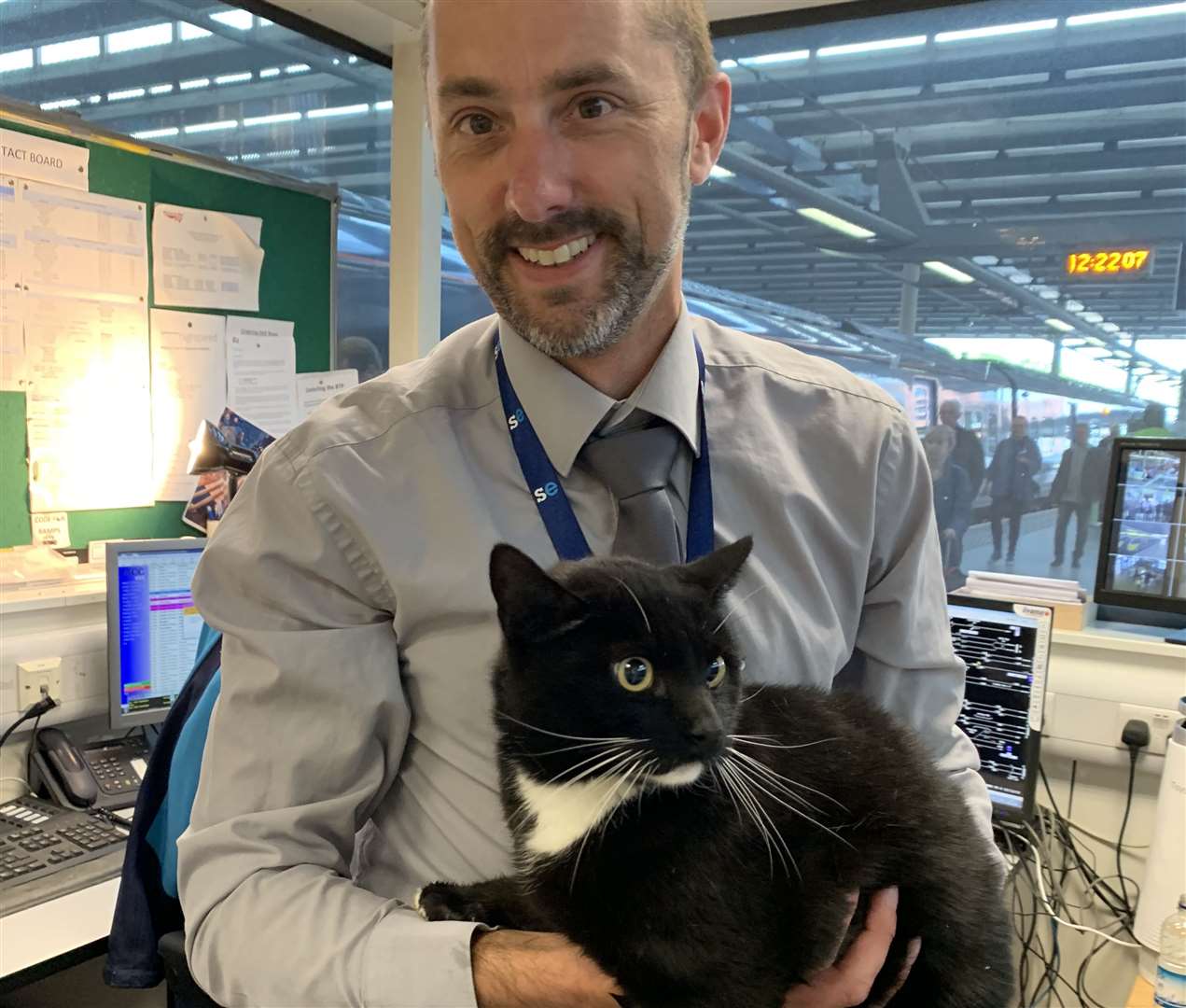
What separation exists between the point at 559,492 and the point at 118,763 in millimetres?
1825

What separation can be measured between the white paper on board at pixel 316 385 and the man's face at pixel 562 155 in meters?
1.96

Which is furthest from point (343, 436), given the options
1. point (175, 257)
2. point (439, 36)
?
point (175, 257)

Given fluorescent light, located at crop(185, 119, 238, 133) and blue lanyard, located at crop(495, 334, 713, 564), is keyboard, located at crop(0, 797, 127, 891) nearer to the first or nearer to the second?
blue lanyard, located at crop(495, 334, 713, 564)

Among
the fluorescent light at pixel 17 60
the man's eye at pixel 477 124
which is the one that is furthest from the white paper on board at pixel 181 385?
the man's eye at pixel 477 124

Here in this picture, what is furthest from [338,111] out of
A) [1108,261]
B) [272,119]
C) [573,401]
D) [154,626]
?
[573,401]

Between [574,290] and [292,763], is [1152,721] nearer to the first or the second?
[574,290]

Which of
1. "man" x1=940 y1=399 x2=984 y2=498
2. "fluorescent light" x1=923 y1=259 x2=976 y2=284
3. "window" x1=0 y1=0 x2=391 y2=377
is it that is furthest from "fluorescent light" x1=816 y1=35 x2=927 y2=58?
"window" x1=0 y1=0 x2=391 y2=377

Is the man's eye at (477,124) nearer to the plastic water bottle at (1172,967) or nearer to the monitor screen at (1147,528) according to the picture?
the plastic water bottle at (1172,967)

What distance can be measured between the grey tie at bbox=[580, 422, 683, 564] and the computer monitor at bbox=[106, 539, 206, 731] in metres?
1.63

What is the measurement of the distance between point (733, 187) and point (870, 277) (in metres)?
0.55

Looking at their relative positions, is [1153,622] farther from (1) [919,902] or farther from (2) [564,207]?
(2) [564,207]

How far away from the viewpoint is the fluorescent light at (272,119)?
2.90 m

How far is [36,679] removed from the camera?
219 cm

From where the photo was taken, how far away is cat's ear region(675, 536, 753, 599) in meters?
0.92
